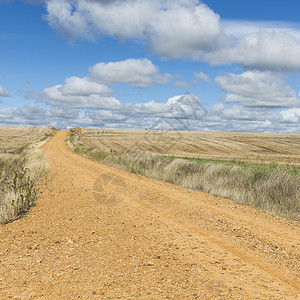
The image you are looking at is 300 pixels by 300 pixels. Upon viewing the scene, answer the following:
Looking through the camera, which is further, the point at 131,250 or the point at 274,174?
the point at 274,174

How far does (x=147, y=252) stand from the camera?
5613mm

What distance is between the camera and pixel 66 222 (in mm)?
7602

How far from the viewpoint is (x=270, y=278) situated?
4.63 metres

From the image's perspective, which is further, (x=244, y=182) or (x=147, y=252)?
(x=244, y=182)

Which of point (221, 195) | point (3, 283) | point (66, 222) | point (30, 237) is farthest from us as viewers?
point (221, 195)

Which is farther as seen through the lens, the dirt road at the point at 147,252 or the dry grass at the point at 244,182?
the dry grass at the point at 244,182

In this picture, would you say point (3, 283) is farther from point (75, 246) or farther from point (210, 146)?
point (210, 146)

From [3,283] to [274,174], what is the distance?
11.1 metres

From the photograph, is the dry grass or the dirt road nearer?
the dirt road

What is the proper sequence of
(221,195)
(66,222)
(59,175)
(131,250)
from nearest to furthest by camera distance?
(131,250) → (66,222) → (221,195) → (59,175)

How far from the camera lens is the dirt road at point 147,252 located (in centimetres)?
423

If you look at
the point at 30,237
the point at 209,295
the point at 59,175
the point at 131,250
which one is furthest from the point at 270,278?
the point at 59,175

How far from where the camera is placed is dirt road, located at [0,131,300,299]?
4234 mm

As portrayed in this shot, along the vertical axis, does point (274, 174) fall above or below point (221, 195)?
above
